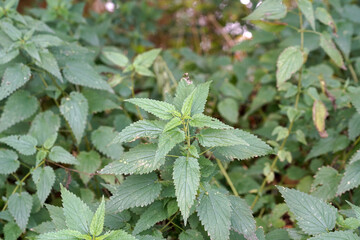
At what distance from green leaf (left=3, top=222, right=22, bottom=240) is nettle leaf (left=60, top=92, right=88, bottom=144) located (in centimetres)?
67

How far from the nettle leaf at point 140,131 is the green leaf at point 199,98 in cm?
19

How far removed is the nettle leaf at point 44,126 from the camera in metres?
2.55

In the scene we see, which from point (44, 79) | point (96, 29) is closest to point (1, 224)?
point (44, 79)

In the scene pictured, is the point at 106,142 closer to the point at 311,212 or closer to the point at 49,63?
the point at 49,63

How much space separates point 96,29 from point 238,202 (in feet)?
9.29

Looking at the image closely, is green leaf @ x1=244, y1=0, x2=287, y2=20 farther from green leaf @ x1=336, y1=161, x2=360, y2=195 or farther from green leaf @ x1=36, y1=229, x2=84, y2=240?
green leaf @ x1=36, y1=229, x2=84, y2=240

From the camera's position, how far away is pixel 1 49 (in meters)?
2.56

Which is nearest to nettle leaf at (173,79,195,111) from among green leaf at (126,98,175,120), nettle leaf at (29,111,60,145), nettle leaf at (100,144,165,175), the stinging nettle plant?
the stinging nettle plant

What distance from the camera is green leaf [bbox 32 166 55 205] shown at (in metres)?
2.17

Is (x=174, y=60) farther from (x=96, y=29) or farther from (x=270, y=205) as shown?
(x=270, y=205)

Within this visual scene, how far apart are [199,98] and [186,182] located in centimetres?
46

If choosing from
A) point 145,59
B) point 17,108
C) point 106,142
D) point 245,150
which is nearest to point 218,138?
point 245,150

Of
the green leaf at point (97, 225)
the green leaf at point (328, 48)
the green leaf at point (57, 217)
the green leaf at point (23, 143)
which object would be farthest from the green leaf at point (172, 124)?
the green leaf at point (328, 48)

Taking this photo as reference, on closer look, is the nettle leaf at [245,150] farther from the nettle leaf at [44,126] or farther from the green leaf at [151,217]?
the nettle leaf at [44,126]
